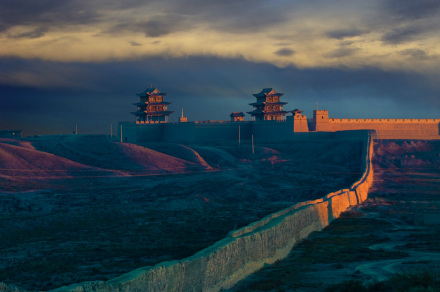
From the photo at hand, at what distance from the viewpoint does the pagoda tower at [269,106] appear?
8600 centimetres

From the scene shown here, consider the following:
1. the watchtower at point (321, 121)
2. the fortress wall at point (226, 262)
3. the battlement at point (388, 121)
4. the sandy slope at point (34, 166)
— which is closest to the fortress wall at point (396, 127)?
the battlement at point (388, 121)

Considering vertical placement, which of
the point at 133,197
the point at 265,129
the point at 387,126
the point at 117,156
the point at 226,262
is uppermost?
the point at 387,126

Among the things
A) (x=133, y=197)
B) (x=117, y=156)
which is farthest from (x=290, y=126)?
(x=133, y=197)

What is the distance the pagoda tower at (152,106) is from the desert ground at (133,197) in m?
22.8

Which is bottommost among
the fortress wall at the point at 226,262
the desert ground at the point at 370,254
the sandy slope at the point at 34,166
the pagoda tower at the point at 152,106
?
the desert ground at the point at 370,254

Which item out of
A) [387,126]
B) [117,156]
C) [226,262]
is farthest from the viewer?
[387,126]

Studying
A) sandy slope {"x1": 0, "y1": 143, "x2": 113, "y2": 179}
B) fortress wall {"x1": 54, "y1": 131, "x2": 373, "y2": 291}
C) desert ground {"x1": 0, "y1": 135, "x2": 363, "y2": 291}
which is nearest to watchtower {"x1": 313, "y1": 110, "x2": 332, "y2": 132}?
desert ground {"x1": 0, "y1": 135, "x2": 363, "y2": 291}

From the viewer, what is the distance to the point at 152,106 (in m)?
90.2

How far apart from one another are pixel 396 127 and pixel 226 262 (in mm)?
68608

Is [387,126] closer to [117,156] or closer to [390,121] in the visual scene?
[390,121]

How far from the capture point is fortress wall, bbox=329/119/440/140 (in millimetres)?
76500

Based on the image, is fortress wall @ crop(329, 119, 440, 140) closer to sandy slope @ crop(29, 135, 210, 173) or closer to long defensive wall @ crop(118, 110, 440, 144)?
long defensive wall @ crop(118, 110, 440, 144)

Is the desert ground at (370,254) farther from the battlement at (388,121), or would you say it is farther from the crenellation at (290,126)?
the battlement at (388,121)

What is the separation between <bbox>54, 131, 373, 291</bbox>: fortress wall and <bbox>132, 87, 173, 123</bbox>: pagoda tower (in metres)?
67.1
